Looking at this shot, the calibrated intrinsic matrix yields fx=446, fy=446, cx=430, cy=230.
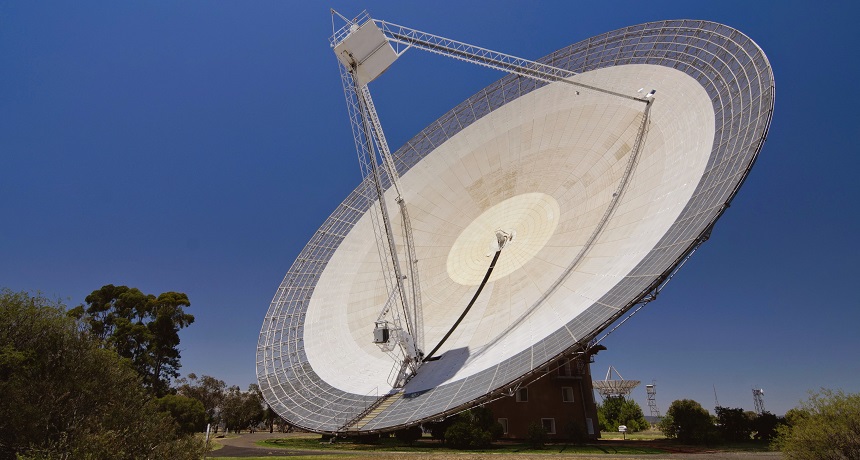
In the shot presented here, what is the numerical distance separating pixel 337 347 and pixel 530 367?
15831 mm

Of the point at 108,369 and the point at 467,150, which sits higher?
the point at 467,150

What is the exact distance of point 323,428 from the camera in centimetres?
2402

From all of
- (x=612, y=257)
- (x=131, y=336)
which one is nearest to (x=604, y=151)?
(x=612, y=257)

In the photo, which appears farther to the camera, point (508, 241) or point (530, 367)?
point (508, 241)

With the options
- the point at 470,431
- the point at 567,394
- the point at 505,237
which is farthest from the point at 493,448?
the point at 505,237

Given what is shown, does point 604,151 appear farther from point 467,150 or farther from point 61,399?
point 61,399

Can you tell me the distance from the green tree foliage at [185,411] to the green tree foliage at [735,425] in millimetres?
47349

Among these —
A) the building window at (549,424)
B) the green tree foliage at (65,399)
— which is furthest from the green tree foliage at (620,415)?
the green tree foliage at (65,399)

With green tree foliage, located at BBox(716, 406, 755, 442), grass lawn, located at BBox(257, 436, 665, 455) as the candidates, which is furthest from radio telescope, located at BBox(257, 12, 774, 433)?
green tree foliage, located at BBox(716, 406, 755, 442)

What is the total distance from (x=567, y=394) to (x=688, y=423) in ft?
28.9

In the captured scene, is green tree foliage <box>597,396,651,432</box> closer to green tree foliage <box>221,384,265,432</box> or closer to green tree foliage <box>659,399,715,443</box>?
green tree foliage <box>659,399,715,443</box>

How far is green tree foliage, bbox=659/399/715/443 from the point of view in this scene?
102 feet

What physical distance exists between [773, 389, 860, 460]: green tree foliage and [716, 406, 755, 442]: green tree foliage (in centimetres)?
2186

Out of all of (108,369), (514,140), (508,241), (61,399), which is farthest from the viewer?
(514,140)
